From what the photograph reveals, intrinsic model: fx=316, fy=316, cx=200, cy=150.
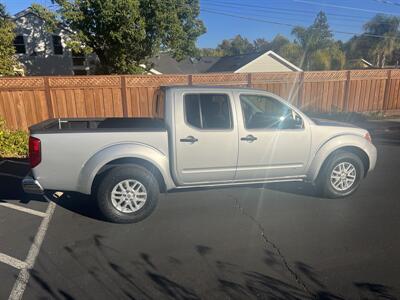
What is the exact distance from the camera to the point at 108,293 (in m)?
2.86

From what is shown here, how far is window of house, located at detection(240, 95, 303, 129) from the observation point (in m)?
4.62

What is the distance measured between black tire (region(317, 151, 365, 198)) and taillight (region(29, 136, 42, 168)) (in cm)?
398

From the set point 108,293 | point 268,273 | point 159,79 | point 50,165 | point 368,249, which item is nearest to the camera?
point 108,293

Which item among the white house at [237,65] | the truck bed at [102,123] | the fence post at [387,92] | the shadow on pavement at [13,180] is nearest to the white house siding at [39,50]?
the white house at [237,65]

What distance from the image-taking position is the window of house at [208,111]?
4324 mm

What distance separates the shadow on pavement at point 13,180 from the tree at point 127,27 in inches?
370

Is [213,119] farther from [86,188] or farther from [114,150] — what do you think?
[86,188]

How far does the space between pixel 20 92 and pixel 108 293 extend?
932 cm

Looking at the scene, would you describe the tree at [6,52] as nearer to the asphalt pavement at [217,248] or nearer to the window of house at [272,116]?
the asphalt pavement at [217,248]

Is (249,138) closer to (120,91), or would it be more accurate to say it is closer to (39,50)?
(120,91)

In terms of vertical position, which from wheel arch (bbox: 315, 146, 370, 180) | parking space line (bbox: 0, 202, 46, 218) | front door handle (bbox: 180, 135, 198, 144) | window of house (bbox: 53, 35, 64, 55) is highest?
window of house (bbox: 53, 35, 64, 55)

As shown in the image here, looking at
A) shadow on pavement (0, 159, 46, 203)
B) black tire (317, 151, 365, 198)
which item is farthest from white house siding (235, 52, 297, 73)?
black tire (317, 151, 365, 198)

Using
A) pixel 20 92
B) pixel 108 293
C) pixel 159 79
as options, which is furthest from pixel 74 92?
pixel 108 293

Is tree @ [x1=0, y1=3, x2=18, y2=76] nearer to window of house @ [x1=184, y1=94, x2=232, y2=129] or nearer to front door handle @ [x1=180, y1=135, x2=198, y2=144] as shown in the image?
window of house @ [x1=184, y1=94, x2=232, y2=129]
